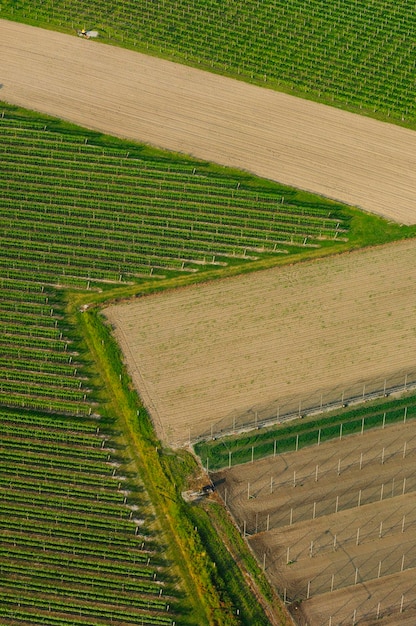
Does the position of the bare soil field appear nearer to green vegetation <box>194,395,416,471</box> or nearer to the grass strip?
green vegetation <box>194,395,416,471</box>

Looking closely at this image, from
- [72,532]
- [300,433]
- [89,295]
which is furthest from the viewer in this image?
[89,295]

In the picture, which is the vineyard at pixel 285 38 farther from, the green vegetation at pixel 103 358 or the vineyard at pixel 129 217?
the vineyard at pixel 129 217

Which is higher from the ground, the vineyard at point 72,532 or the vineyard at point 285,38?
the vineyard at point 285,38

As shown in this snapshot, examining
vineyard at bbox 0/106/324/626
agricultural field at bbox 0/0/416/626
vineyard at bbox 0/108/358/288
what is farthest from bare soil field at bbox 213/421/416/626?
vineyard at bbox 0/108/358/288

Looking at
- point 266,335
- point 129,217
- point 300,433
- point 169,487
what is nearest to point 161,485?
point 169,487

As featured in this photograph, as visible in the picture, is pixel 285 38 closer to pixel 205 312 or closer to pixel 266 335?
pixel 205 312

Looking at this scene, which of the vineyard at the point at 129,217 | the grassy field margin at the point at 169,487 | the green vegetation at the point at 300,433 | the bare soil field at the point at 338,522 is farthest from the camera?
the vineyard at the point at 129,217

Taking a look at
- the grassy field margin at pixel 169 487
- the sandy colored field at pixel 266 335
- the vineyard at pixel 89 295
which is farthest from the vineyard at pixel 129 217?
Result: the grassy field margin at pixel 169 487
